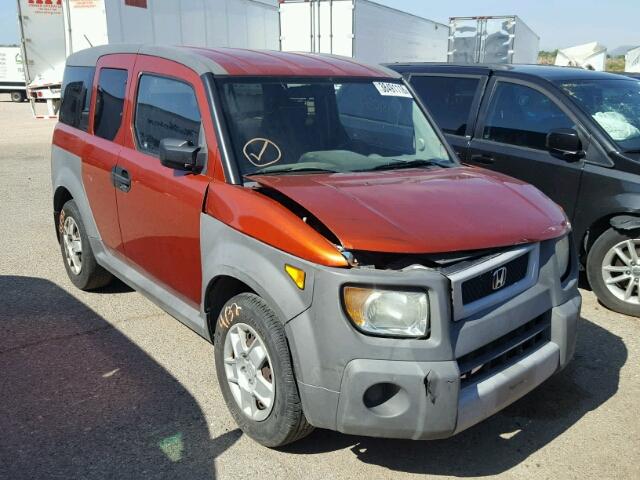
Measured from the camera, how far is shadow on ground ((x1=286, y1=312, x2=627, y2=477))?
3.05 metres

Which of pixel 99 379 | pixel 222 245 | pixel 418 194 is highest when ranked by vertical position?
pixel 418 194

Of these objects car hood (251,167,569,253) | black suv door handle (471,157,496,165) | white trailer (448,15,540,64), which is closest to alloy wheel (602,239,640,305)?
black suv door handle (471,157,496,165)

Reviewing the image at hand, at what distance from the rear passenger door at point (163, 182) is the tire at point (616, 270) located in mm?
3208

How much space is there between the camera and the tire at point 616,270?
15.7 ft

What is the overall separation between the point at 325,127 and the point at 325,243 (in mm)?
1305

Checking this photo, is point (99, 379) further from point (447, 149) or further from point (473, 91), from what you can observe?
point (473, 91)

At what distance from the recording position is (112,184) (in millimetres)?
4293

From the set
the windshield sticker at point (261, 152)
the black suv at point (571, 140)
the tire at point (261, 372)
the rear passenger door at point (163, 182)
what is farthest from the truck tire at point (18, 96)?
the tire at point (261, 372)

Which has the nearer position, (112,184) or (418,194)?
(418,194)

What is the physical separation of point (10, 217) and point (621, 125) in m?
7.00

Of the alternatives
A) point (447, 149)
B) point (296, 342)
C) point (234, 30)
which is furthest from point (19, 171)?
point (296, 342)

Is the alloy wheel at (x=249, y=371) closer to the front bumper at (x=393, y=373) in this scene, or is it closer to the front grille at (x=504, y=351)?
the front bumper at (x=393, y=373)

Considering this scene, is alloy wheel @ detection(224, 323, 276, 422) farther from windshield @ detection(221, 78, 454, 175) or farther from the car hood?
windshield @ detection(221, 78, 454, 175)

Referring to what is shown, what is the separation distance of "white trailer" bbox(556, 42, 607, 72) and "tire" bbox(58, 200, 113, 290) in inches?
1057
